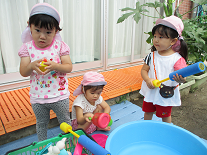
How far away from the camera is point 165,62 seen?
1.29 m

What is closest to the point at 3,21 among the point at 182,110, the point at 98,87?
the point at 98,87

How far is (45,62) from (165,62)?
93cm

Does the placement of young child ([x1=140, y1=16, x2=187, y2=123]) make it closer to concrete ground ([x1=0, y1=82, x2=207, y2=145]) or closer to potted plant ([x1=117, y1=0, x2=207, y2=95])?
potted plant ([x1=117, y1=0, x2=207, y2=95])

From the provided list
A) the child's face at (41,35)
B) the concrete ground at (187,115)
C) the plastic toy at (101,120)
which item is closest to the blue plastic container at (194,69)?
the plastic toy at (101,120)

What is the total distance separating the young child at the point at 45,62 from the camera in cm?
98

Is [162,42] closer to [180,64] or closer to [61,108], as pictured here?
[180,64]

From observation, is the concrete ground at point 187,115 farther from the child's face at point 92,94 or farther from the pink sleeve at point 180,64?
the pink sleeve at point 180,64

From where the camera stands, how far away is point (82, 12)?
2834 mm

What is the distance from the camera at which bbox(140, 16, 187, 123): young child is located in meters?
1.23

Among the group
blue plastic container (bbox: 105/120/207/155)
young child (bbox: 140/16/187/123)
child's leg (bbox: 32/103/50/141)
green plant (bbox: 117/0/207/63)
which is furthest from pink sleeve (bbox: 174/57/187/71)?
child's leg (bbox: 32/103/50/141)

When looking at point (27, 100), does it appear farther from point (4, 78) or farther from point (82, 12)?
point (82, 12)

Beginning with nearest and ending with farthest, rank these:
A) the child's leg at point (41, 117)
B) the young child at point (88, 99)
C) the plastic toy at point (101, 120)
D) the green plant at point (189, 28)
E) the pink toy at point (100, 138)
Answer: the plastic toy at point (101, 120) → the child's leg at point (41, 117) → the young child at point (88, 99) → the pink toy at point (100, 138) → the green plant at point (189, 28)

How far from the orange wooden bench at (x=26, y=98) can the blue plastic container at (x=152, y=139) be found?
0.88 m

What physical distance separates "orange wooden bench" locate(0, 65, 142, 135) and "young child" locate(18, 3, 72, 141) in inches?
17.9
